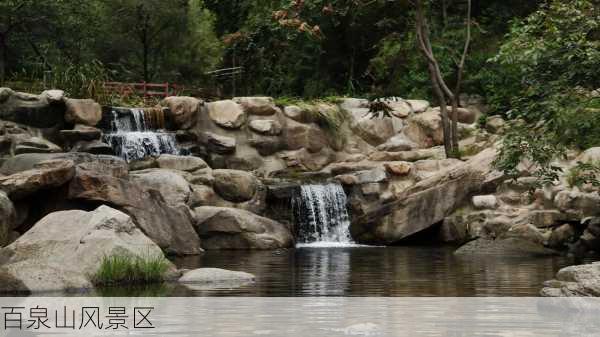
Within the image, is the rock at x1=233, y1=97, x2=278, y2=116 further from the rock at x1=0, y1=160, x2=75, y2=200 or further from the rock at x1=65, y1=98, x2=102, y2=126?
the rock at x1=0, y1=160, x2=75, y2=200

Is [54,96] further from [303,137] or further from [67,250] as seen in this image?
[67,250]

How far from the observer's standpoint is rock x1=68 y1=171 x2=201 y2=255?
18.6 metres

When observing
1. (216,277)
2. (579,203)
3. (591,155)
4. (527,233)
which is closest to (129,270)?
(216,277)

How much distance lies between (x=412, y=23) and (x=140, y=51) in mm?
19715

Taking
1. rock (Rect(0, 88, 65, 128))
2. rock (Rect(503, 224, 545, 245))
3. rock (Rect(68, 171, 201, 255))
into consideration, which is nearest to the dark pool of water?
rock (Rect(68, 171, 201, 255))

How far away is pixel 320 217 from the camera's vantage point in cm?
2502

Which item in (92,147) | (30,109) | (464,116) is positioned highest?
(30,109)

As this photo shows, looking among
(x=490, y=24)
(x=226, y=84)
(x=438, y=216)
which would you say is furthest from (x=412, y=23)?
(x=226, y=84)

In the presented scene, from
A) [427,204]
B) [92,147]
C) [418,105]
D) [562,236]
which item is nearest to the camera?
[562,236]

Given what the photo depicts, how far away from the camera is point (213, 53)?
167ft

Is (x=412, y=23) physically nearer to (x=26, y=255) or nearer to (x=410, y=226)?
(x=410, y=226)

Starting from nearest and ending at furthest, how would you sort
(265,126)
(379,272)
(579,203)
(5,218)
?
A: (379,272)
(5,218)
(579,203)
(265,126)

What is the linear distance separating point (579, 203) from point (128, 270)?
35.7 feet

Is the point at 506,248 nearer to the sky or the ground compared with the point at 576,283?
nearer to the ground
